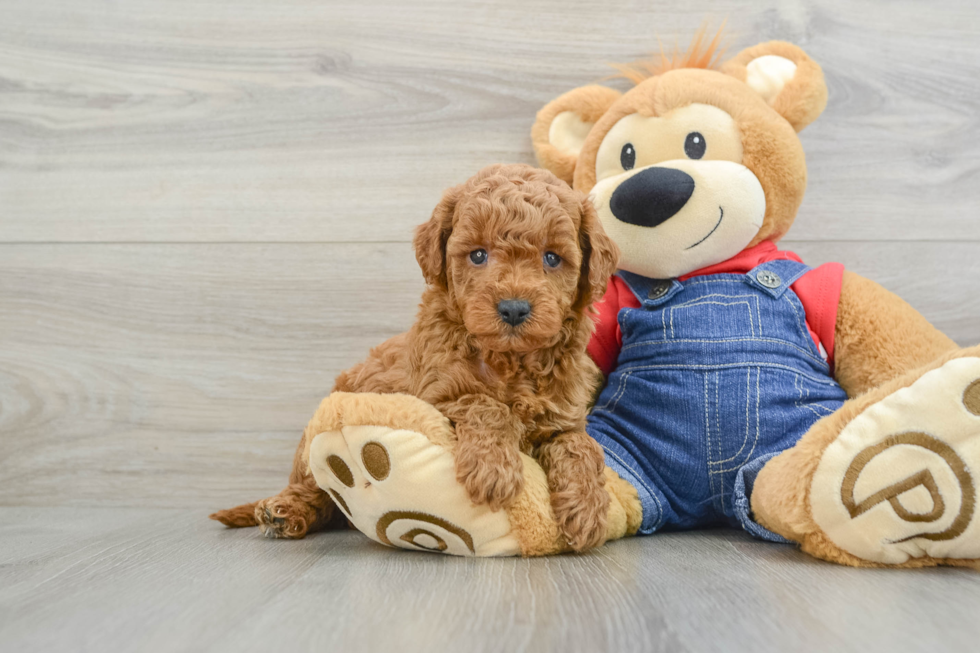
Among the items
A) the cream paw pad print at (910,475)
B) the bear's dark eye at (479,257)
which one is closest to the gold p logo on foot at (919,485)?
the cream paw pad print at (910,475)

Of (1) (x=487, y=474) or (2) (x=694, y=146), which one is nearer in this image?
(1) (x=487, y=474)

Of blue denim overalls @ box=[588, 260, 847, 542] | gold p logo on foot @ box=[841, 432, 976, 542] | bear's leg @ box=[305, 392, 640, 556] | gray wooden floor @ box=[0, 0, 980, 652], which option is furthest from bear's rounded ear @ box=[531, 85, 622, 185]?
gold p logo on foot @ box=[841, 432, 976, 542]

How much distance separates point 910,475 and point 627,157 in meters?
0.71

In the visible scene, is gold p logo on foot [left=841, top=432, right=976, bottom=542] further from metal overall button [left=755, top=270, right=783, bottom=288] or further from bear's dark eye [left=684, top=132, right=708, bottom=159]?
bear's dark eye [left=684, top=132, right=708, bottom=159]

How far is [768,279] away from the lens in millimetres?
1222

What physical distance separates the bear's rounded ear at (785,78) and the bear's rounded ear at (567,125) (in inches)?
10.2

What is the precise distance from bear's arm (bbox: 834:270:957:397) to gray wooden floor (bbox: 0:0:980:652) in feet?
1.08

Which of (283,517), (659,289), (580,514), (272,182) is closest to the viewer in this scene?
(580,514)

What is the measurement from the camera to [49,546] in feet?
3.73

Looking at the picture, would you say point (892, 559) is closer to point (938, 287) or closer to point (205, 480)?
point (938, 287)

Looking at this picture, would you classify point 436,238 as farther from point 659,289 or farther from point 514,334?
point 659,289

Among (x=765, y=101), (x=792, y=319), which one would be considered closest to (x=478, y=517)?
(x=792, y=319)

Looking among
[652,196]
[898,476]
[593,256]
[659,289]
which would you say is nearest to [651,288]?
[659,289]

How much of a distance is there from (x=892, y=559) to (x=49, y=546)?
4.21ft
